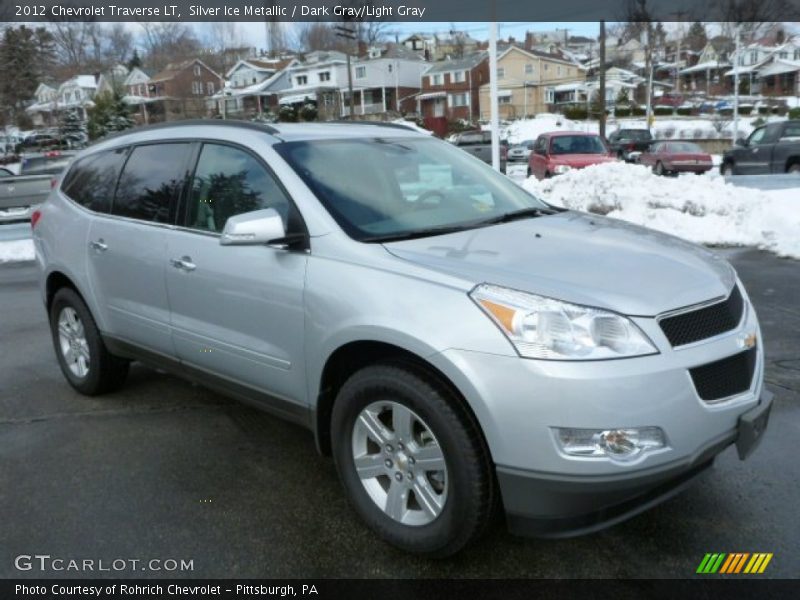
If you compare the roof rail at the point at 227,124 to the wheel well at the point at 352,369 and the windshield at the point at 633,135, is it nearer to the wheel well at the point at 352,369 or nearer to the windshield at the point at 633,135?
the wheel well at the point at 352,369

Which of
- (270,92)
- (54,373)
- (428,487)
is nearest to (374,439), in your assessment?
(428,487)

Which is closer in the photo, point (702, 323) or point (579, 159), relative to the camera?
point (702, 323)

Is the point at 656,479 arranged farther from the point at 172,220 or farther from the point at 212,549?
the point at 172,220

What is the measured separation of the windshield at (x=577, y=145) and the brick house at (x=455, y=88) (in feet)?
169

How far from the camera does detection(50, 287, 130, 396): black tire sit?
483 centimetres

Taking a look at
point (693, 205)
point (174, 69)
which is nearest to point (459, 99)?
point (174, 69)

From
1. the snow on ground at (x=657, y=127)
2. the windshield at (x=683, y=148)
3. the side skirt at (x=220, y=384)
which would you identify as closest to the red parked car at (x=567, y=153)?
the windshield at (x=683, y=148)

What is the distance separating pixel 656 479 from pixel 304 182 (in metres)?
2.02

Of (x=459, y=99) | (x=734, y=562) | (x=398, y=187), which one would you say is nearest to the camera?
(x=734, y=562)

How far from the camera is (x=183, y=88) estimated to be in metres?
72.4

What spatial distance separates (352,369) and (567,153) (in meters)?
17.9

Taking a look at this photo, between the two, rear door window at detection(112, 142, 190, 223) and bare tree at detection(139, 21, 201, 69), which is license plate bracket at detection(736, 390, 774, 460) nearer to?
rear door window at detection(112, 142, 190, 223)

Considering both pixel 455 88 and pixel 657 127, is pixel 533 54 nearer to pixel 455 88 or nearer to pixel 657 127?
pixel 455 88

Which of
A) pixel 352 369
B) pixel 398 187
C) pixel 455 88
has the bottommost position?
pixel 352 369
